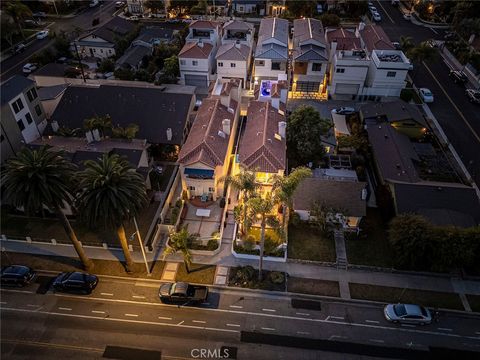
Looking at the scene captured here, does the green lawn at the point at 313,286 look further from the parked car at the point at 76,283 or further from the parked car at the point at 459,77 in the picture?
the parked car at the point at 459,77

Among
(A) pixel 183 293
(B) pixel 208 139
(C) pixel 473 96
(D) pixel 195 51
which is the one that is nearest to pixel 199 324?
(A) pixel 183 293

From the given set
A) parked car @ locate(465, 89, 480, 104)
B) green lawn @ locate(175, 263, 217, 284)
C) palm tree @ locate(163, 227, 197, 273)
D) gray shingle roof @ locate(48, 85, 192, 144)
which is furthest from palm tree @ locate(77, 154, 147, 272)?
parked car @ locate(465, 89, 480, 104)

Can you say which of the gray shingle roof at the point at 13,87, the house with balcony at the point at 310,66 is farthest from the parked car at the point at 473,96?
the gray shingle roof at the point at 13,87

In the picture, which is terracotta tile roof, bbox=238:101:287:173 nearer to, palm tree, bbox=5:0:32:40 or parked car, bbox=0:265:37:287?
parked car, bbox=0:265:37:287

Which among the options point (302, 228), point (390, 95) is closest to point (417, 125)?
point (390, 95)

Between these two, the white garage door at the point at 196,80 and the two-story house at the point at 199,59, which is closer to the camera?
the two-story house at the point at 199,59
